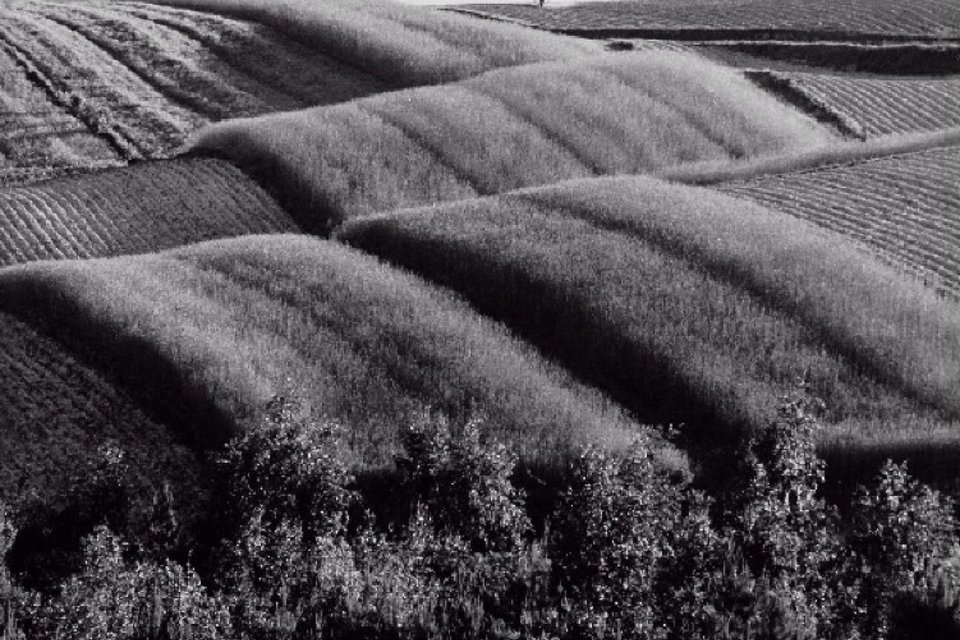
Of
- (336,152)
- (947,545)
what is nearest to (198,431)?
(947,545)

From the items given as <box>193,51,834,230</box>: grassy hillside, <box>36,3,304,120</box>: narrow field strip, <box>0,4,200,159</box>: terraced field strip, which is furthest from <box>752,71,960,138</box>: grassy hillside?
<box>0,4,200,159</box>: terraced field strip

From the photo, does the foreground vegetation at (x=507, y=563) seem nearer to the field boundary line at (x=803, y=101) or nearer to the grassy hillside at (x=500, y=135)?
the grassy hillside at (x=500, y=135)

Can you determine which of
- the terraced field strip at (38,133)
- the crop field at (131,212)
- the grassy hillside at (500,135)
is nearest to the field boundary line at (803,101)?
the grassy hillside at (500,135)

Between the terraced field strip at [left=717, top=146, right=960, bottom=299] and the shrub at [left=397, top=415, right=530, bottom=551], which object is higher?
the shrub at [left=397, top=415, right=530, bottom=551]

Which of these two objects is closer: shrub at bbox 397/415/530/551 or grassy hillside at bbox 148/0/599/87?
shrub at bbox 397/415/530/551

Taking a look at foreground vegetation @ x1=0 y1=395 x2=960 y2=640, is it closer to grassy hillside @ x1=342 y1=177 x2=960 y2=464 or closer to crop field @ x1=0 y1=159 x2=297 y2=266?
grassy hillside @ x1=342 y1=177 x2=960 y2=464

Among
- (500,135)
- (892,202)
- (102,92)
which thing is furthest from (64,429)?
(102,92)
